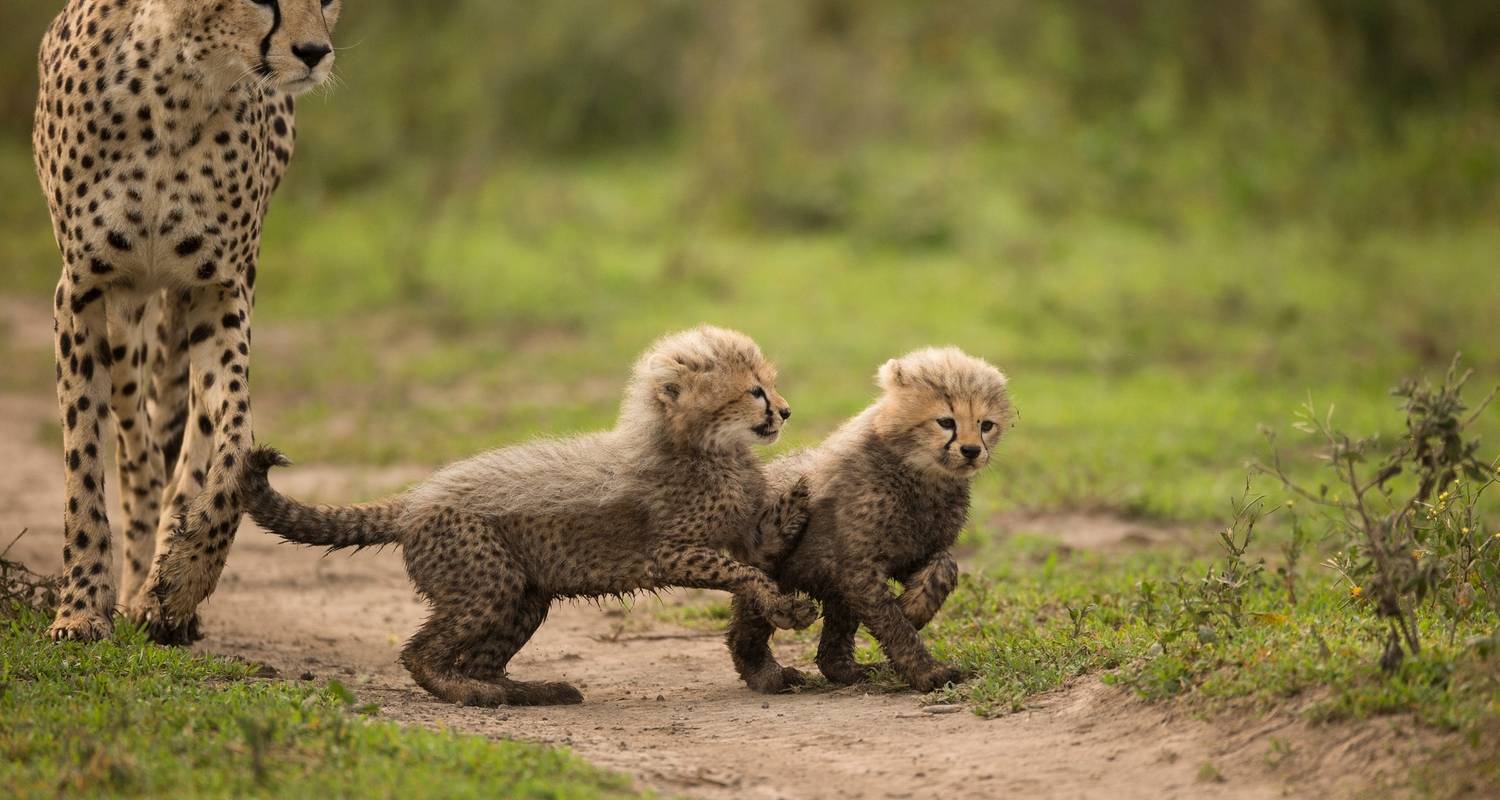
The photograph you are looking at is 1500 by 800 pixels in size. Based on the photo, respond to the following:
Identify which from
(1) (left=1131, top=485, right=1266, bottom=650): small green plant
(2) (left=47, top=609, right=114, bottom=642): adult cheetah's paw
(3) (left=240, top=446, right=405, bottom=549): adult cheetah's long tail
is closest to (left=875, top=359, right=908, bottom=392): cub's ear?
(1) (left=1131, top=485, right=1266, bottom=650): small green plant

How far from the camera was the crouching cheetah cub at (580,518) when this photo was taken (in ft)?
16.3

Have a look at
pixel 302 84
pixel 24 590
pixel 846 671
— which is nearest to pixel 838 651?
pixel 846 671

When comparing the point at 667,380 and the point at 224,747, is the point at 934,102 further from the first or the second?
the point at 224,747

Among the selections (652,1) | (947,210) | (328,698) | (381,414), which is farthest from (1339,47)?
(328,698)

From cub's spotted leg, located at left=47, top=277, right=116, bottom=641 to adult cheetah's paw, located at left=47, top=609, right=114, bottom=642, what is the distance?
0.03 metres

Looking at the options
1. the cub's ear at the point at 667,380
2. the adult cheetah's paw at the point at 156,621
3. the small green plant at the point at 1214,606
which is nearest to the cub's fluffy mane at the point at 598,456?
the cub's ear at the point at 667,380

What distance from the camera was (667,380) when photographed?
5184mm

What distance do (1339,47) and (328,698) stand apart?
A: 12916 mm

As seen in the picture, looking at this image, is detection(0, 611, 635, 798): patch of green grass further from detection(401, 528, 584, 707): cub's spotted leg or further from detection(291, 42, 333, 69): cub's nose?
detection(291, 42, 333, 69): cub's nose

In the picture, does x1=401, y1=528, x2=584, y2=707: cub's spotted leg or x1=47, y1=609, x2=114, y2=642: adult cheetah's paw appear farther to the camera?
x1=47, y1=609, x2=114, y2=642: adult cheetah's paw

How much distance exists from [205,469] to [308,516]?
891 millimetres

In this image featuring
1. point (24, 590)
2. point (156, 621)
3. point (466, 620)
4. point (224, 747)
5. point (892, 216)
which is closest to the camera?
point (224, 747)

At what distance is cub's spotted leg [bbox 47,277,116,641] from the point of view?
5.41 metres

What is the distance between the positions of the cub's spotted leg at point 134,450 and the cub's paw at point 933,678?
263cm
